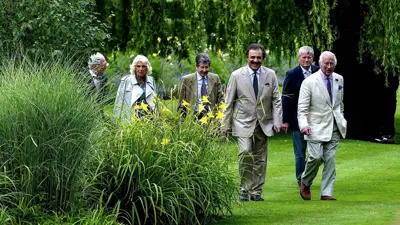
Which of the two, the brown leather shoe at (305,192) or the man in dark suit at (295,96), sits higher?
the man in dark suit at (295,96)

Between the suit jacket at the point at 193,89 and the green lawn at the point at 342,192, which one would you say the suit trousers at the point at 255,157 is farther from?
the suit jacket at the point at 193,89

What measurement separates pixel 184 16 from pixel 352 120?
15.6 feet

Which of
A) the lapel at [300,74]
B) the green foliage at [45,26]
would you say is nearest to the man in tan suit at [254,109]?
the lapel at [300,74]

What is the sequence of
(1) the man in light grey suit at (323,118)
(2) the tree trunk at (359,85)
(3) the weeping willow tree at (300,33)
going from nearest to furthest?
(1) the man in light grey suit at (323,118), (3) the weeping willow tree at (300,33), (2) the tree trunk at (359,85)

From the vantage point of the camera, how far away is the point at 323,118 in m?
13.4

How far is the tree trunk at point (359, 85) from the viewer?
2220 cm

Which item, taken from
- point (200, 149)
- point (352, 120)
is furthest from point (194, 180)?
point (352, 120)

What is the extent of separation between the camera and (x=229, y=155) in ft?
35.8

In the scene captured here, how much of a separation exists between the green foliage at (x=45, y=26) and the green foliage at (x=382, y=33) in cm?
781

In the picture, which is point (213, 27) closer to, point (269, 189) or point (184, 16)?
point (184, 16)

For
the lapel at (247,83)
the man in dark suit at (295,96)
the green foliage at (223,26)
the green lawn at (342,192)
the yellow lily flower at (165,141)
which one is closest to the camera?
the yellow lily flower at (165,141)

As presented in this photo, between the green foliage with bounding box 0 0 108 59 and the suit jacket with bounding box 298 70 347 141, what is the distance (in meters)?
2.87

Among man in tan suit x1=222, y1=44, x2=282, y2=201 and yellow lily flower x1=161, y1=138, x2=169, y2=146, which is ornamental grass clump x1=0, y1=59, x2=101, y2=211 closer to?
yellow lily flower x1=161, y1=138, x2=169, y2=146

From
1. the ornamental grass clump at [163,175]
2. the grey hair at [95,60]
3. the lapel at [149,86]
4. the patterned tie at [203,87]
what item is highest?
the grey hair at [95,60]
